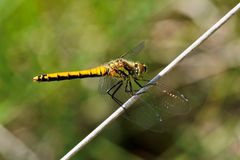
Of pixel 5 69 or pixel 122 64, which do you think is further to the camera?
pixel 5 69

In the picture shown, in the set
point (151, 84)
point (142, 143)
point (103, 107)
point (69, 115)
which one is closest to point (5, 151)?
point (69, 115)

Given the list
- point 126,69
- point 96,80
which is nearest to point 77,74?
point 126,69

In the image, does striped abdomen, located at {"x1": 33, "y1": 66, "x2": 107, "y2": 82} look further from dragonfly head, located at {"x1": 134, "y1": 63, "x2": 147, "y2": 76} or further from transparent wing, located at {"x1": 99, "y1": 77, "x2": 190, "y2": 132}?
dragonfly head, located at {"x1": 134, "y1": 63, "x2": 147, "y2": 76}

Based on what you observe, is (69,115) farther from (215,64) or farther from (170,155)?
(215,64)

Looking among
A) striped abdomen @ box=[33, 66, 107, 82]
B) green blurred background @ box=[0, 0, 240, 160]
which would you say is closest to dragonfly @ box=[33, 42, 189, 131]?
striped abdomen @ box=[33, 66, 107, 82]

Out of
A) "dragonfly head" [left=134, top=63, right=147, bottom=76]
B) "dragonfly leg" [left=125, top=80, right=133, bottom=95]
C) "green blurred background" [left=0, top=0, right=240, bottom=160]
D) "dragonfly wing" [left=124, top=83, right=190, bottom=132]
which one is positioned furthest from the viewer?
"green blurred background" [left=0, top=0, right=240, bottom=160]

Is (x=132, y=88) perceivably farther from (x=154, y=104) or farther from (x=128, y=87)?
(x=154, y=104)
